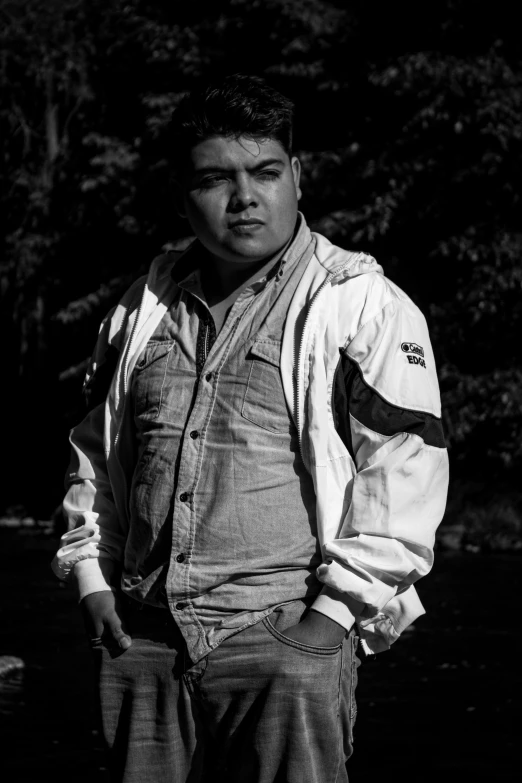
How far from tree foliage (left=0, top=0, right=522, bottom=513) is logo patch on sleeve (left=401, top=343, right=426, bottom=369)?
12050 mm

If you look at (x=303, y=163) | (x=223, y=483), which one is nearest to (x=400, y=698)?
(x=223, y=483)

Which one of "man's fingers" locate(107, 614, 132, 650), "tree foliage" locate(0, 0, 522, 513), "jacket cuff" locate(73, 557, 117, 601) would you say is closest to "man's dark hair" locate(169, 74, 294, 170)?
"jacket cuff" locate(73, 557, 117, 601)

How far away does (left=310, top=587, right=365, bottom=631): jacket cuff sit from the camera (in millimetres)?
2209

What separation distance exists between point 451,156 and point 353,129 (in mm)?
2187

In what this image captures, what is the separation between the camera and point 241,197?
2471 millimetres

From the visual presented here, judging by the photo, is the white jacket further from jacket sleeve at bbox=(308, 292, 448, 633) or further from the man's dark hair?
the man's dark hair

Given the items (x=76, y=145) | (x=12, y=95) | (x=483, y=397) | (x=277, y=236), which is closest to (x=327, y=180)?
(x=483, y=397)

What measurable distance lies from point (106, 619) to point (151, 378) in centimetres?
51

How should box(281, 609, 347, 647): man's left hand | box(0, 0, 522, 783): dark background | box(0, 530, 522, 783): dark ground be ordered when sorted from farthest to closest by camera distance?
1. box(0, 0, 522, 783): dark background
2. box(0, 530, 522, 783): dark ground
3. box(281, 609, 347, 647): man's left hand

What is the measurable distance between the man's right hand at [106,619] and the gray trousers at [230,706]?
0.09 feet

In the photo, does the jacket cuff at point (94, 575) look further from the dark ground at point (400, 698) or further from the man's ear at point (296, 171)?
the dark ground at point (400, 698)

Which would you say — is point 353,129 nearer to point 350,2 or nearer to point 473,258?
point 350,2

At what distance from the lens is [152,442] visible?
8.09 feet

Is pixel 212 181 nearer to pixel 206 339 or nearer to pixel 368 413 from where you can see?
pixel 206 339
